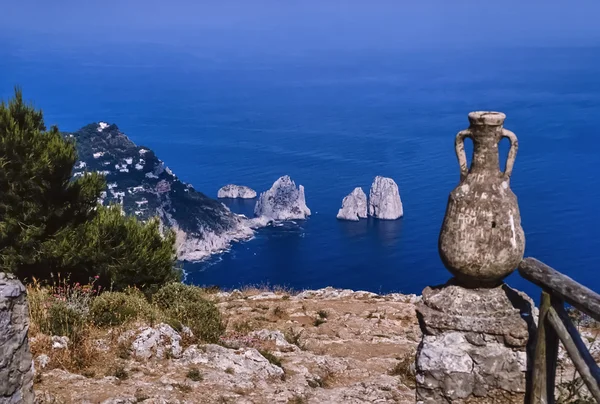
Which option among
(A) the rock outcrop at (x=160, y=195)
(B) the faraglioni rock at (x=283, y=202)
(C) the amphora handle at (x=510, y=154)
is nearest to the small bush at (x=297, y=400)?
(C) the amphora handle at (x=510, y=154)

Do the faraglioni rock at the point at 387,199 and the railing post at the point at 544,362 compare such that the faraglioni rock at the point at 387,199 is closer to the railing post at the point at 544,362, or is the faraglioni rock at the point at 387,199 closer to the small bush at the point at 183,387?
the small bush at the point at 183,387

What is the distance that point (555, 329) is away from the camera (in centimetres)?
465

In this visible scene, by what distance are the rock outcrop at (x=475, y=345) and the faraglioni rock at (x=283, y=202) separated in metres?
113

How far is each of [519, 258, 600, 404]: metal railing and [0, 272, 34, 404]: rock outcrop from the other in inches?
161

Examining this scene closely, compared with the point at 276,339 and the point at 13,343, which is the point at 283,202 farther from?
the point at 13,343

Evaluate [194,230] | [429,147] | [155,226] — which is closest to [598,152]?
[429,147]

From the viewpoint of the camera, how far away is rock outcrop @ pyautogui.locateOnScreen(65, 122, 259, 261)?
106 metres

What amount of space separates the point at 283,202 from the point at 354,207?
14882 millimetres

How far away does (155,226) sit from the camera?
49.7ft

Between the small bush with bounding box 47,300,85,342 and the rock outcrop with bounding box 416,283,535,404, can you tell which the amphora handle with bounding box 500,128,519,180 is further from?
the small bush with bounding box 47,300,85,342

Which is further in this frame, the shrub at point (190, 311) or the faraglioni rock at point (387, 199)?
the faraglioni rock at point (387, 199)

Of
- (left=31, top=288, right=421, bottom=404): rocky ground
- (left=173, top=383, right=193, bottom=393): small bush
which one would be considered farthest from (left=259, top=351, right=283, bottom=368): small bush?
(left=173, top=383, right=193, bottom=393): small bush

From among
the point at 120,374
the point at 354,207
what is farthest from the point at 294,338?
the point at 354,207

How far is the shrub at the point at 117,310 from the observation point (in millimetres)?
9656
